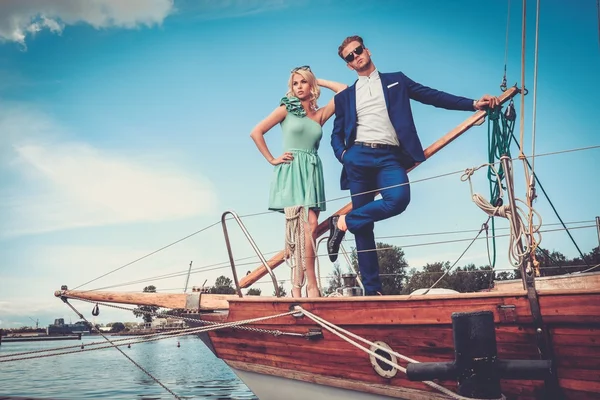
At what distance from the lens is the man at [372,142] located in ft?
14.4

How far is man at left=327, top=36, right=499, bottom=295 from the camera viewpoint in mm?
4395

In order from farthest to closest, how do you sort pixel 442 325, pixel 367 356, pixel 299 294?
pixel 299 294 < pixel 367 356 < pixel 442 325

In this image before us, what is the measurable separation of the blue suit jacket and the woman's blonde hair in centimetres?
45

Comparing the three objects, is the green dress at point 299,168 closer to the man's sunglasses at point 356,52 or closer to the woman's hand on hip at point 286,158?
the woman's hand on hip at point 286,158

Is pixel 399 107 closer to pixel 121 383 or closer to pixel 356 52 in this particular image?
pixel 356 52

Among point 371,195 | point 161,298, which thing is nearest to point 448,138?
point 371,195

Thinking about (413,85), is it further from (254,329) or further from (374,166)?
(254,329)

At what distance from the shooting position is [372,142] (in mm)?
4559

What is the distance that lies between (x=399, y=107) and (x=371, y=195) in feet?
2.92

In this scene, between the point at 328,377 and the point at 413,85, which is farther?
the point at 413,85

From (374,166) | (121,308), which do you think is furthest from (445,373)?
(121,308)

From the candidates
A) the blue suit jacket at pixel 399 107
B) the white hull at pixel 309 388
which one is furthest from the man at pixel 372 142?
the white hull at pixel 309 388

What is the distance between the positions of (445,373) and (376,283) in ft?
7.10

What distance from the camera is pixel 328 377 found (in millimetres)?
4262
